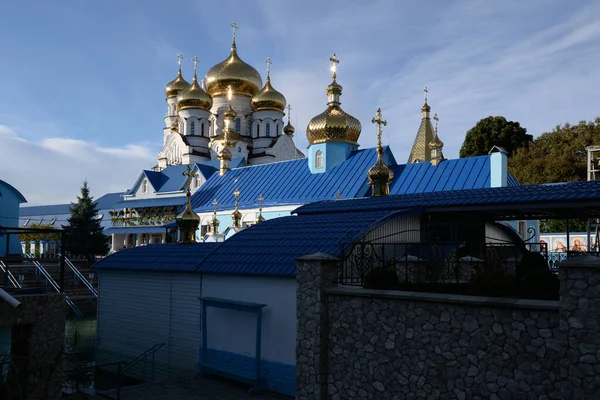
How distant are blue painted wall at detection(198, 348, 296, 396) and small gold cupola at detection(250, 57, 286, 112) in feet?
129

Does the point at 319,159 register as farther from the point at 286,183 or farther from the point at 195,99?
the point at 195,99

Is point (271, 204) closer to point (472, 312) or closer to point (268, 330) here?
point (268, 330)

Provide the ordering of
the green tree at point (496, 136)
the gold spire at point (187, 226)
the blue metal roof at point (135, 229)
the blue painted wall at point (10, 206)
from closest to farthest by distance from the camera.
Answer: the gold spire at point (187, 226), the blue painted wall at point (10, 206), the blue metal roof at point (135, 229), the green tree at point (496, 136)

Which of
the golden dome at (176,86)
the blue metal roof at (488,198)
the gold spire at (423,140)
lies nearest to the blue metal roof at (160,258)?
the blue metal roof at (488,198)

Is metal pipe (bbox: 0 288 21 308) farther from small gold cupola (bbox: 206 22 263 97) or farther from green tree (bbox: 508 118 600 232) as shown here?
small gold cupola (bbox: 206 22 263 97)

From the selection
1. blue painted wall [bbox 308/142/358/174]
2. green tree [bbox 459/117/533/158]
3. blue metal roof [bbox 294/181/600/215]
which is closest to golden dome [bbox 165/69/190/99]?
green tree [bbox 459/117/533/158]

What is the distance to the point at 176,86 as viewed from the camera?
57062 mm

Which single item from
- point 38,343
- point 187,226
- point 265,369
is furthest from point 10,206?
point 265,369

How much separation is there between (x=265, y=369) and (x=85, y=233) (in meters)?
27.9

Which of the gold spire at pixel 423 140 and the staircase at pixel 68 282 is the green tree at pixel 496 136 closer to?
the gold spire at pixel 423 140

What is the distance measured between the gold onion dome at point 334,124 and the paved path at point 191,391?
18746 mm

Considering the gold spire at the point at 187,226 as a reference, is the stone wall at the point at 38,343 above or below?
below

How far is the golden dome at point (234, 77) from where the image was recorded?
50.9 meters

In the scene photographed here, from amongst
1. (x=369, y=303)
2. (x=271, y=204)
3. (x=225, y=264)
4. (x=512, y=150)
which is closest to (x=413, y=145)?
(x=512, y=150)
